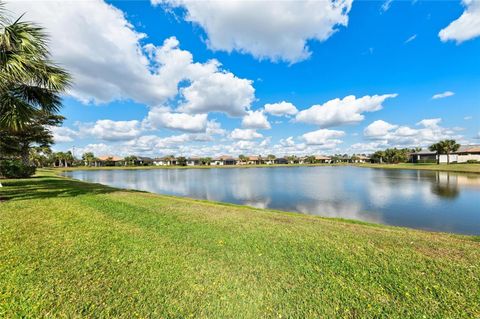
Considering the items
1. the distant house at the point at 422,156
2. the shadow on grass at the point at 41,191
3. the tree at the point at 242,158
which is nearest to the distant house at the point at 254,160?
the tree at the point at 242,158

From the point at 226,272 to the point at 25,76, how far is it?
1122 cm

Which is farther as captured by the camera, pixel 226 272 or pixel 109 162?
pixel 109 162

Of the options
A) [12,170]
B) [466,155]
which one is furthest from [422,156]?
[12,170]

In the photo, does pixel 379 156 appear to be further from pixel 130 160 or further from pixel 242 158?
pixel 130 160

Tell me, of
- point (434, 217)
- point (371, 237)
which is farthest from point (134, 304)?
point (434, 217)

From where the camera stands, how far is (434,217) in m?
12.9

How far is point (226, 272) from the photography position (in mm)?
4348

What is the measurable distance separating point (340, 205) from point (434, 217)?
5.33m

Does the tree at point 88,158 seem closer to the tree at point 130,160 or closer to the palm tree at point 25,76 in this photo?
the tree at point 130,160

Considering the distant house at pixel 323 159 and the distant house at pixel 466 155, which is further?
the distant house at pixel 323 159

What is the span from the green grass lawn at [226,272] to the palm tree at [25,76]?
5721 millimetres

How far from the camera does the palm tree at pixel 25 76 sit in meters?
8.93

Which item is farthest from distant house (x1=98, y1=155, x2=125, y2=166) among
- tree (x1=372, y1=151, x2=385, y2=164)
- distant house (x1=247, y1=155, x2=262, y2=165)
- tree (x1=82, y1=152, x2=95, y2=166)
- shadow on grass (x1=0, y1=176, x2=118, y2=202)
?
tree (x1=372, y1=151, x2=385, y2=164)

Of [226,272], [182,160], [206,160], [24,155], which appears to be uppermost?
[24,155]
